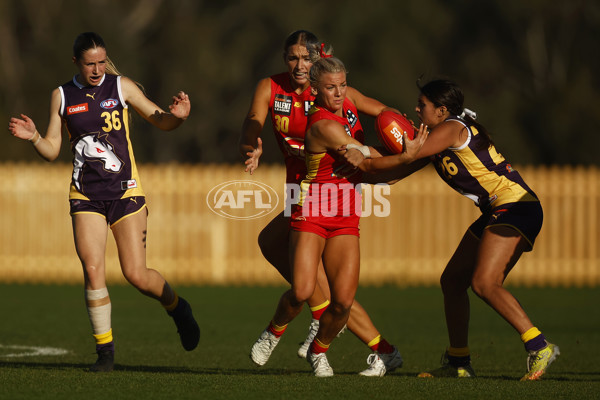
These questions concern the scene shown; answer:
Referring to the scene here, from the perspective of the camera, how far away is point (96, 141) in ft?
26.1

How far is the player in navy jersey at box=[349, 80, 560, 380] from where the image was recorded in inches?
294

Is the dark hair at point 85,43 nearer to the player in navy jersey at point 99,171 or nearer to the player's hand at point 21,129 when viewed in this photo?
the player in navy jersey at point 99,171

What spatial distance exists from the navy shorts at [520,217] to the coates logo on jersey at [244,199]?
1152 cm

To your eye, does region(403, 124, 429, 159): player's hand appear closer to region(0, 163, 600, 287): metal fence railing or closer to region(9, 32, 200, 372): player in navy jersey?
region(9, 32, 200, 372): player in navy jersey

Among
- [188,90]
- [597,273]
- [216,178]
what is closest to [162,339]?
[216,178]

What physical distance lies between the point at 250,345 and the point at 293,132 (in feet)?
10.5

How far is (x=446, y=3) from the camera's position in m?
33.4

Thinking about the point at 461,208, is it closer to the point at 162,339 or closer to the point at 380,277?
the point at 380,277

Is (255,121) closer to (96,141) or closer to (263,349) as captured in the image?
(96,141)

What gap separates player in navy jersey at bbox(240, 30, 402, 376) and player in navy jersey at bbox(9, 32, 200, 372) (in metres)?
0.72

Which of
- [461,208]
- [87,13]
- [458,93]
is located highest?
[87,13]

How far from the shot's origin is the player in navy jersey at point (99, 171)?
7863 millimetres

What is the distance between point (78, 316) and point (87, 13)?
66.1 feet

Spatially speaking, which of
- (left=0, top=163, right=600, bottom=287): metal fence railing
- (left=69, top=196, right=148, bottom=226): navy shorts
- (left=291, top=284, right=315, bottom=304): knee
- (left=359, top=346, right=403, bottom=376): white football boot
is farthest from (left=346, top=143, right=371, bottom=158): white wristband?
(left=0, top=163, right=600, bottom=287): metal fence railing
